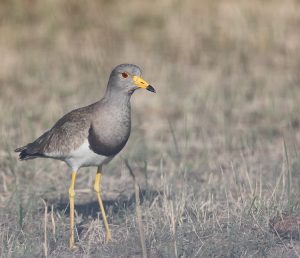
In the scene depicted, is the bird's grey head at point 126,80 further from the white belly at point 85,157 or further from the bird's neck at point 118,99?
the white belly at point 85,157

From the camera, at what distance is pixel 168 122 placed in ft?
29.3

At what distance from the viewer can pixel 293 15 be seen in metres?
12.8

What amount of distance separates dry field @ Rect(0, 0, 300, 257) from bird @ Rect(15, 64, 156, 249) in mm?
413

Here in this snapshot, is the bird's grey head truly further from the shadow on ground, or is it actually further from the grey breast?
the shadow on ground

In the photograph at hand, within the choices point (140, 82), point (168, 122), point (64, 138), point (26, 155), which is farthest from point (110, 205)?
point (168, 122)

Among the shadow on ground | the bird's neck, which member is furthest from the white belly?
the shadow on ground

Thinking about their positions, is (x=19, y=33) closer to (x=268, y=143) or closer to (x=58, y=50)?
(x=58, y=50)

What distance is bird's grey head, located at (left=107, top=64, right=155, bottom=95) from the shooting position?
5.72 metres

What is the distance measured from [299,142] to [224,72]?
2.65 metres

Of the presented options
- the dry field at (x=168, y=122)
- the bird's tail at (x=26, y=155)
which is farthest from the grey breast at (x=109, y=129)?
the bird's tail at (x=26, y=155)

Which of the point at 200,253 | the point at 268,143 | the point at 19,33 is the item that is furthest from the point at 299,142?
the point at 19,33

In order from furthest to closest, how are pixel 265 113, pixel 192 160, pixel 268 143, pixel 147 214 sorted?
pixel 265 113, pixel 268 143, pixel 192 160, pixel 147 214

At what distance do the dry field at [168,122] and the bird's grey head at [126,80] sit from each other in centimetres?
81

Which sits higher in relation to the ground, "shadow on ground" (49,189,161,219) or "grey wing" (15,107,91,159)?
"grey wing" (15,107,91,159)
